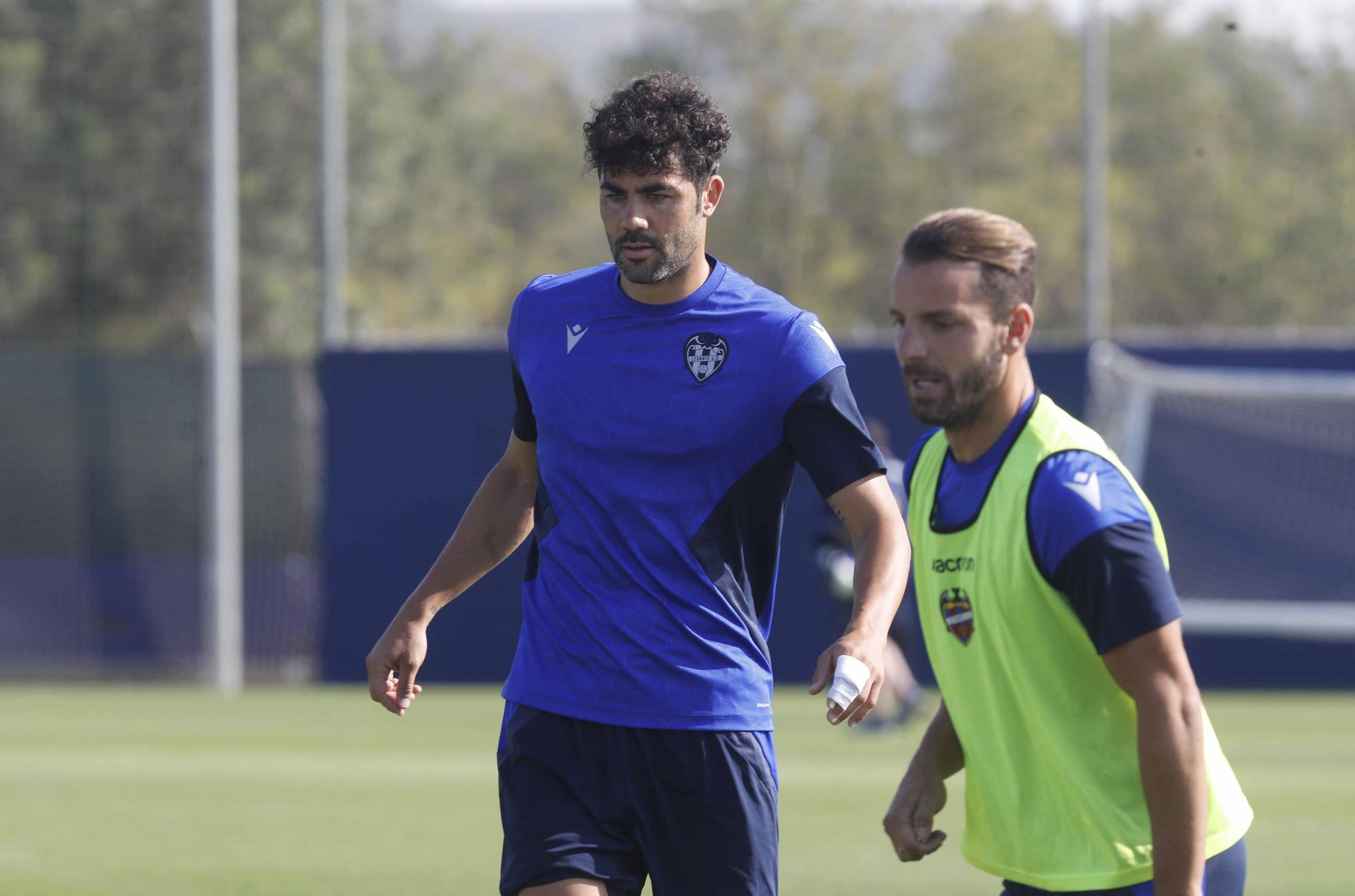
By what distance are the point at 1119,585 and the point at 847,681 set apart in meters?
0.68

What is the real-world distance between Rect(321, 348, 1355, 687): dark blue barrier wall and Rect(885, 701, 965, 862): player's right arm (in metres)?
15.5

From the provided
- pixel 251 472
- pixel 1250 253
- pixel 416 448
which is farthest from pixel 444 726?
pixel 1250 253

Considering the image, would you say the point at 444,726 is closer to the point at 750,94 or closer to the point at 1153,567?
the point at 1153,567

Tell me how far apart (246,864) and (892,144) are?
3416 cm

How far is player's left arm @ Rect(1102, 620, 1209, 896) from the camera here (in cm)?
361

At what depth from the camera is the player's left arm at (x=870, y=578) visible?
164 inches

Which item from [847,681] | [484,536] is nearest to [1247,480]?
[484,536]

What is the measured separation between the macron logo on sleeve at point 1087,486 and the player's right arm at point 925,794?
0.77 meters

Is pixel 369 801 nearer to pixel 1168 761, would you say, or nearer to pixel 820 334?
pixel 820 334

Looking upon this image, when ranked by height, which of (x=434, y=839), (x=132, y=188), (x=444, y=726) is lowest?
(x=444, y=726)

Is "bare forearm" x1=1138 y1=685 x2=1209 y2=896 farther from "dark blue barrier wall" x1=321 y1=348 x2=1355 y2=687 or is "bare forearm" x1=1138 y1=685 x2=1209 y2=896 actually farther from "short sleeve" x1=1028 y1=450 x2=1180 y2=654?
"dark blue barrier wall" x1=321 y1=348 x2=1355 y2=687

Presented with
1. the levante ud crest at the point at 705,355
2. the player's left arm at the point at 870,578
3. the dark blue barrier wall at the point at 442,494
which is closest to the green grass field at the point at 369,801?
the dark blue barrier wall at the point at 442,494

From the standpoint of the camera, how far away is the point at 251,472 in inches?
896

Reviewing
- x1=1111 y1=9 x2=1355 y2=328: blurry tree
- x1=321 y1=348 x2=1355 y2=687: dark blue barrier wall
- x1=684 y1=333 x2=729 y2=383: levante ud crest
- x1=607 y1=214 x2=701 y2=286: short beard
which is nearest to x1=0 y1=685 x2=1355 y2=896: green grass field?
x1=321 y1=348 x2=1355 y2=687: dark blue barrier wall
